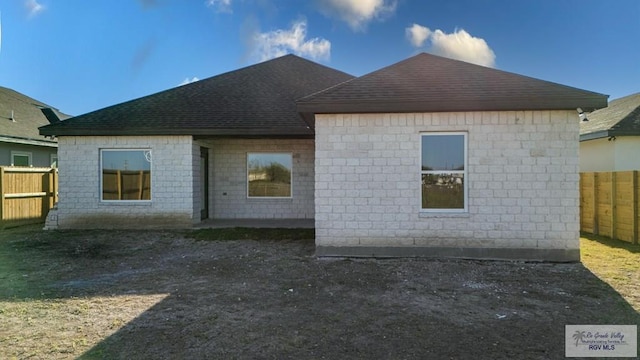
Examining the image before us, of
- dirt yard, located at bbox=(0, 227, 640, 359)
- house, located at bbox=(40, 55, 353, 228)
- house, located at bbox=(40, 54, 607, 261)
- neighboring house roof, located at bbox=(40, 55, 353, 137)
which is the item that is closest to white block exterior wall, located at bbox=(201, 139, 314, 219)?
house, located at bbox=(40, 55, 353, 228)

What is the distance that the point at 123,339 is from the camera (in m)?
4.03

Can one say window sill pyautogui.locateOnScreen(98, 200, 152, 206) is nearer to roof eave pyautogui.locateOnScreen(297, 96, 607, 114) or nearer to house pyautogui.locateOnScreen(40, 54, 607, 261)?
house pyautogui.locateOnScreen(40, 54, 607, 261)

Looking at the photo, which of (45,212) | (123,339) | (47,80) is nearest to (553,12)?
Result: (123,339)

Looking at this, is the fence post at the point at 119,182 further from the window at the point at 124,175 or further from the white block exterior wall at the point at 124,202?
the white block exterior wall at the point at 124,202

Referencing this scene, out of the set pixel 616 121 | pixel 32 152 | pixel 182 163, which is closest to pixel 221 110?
pixel 182 163

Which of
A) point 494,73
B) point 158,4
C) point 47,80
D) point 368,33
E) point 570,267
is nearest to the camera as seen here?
point 570,267

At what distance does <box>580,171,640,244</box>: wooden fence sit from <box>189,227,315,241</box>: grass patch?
26.3 ft

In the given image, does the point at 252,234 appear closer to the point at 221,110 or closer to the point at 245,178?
the point at 245,178

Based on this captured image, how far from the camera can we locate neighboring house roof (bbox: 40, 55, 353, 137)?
1159 cm

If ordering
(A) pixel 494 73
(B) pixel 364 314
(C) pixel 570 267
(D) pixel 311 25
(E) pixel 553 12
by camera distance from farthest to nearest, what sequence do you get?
(D) pixel 311 25 → (E) pixel 553 12 → (A) pixel 494 73 → (C) pixel 570 267 → (B) pixel 364 314

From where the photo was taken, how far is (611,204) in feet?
33.4

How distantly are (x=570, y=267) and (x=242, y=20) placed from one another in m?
14.2

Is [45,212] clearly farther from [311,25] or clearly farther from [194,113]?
[311,25]

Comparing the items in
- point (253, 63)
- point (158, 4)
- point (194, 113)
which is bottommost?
point (194, 113)
